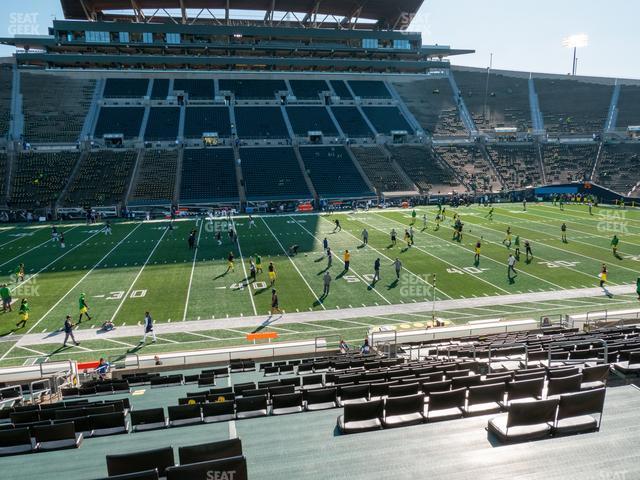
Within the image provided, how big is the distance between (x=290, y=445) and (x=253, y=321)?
1370cm

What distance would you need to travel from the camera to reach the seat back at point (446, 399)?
21.0 ft

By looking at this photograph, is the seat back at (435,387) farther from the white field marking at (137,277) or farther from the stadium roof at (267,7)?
the stadium roof at (267,7)

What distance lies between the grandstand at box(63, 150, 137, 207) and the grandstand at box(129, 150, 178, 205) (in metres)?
1.17

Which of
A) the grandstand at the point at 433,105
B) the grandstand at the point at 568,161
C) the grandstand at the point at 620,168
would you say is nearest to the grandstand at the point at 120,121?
the grandstand at the point at 433,105

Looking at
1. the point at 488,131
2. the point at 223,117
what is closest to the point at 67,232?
the point at 223,117

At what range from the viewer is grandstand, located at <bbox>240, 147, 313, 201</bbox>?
50500mm

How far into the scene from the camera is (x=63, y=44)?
65375 mm

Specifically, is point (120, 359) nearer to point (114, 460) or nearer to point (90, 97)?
point (114, 460)

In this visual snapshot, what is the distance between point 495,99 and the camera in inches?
2945

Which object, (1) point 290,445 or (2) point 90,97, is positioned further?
(2) point 90,97

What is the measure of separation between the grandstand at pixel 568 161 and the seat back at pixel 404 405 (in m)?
58.7

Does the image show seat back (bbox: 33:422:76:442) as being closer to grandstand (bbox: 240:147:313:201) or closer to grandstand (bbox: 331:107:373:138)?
grandstand (bbox: 240:147:313:201)

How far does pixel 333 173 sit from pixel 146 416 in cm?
4937

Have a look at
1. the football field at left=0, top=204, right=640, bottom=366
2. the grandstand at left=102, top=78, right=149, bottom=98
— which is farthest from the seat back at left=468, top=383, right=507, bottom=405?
the grandstand at left=102, top=78, right=149, bottom=98
